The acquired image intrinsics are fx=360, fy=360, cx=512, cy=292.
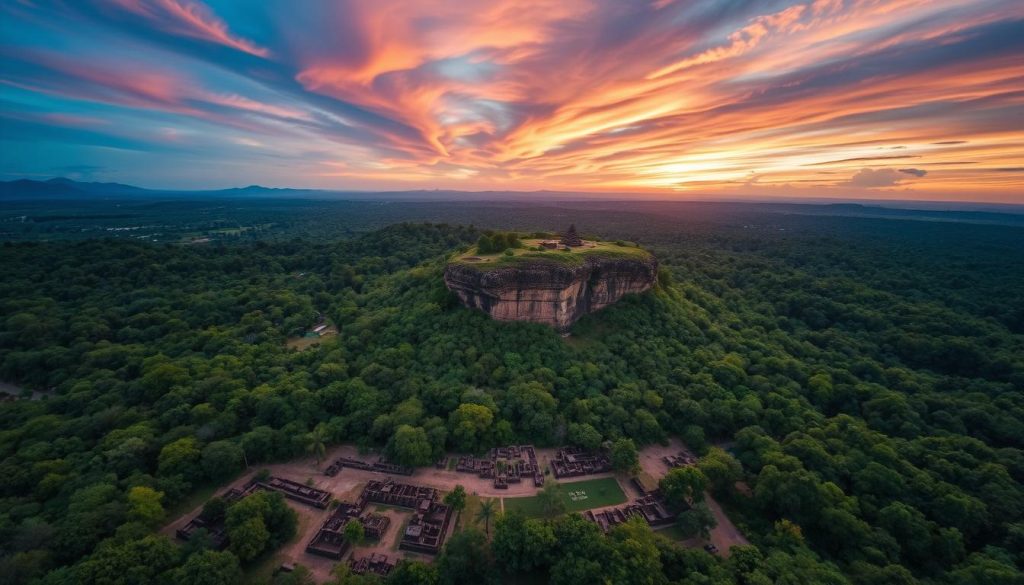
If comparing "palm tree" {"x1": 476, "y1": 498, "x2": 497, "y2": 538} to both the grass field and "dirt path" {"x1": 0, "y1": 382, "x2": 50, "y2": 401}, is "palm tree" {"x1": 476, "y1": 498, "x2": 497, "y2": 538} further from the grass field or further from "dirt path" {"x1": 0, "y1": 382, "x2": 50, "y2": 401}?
"dirt path" {"x1": 0, "y1": 382, "x2": 50, "y2": 401}

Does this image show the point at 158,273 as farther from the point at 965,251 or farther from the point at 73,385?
the point at 965,251

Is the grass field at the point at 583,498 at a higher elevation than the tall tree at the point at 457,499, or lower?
lower

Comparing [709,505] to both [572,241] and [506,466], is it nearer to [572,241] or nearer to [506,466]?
[506,466]

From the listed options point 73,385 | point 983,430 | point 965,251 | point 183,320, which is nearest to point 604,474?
point 983,430

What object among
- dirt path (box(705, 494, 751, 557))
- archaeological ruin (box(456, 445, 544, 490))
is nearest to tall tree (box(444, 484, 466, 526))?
archaeological ruin (box(456, 445, 544, 490))

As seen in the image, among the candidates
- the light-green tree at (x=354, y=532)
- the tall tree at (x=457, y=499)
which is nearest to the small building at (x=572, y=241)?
the tall tree at (x=457, y=499)

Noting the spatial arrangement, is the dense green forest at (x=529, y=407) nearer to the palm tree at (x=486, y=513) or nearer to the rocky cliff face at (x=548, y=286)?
the rocky cliff face at (x=548, y=286)
